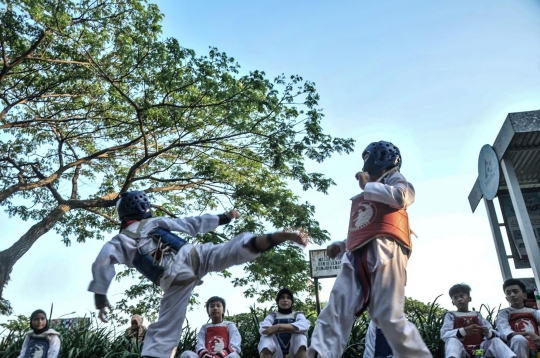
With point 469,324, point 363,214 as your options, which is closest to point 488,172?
point 469,324

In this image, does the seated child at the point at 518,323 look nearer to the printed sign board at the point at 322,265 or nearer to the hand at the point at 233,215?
the printed sign board at the point at 322,265

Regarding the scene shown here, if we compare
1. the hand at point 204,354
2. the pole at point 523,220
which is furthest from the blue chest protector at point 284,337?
the pole at point 523,220

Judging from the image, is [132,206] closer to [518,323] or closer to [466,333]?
[466,333]

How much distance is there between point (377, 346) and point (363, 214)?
2.33 meters

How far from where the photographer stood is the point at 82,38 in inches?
393

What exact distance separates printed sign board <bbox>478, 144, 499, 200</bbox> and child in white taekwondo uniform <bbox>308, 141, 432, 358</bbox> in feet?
23.7

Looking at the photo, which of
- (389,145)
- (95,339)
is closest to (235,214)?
(389,145)

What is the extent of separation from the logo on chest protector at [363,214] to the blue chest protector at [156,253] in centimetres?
136

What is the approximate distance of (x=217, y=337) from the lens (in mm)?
5602

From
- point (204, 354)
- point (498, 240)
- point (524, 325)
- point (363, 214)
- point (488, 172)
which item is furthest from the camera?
point (498, 240)

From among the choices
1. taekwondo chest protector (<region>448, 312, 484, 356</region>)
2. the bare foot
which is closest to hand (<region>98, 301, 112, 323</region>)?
the bare foot

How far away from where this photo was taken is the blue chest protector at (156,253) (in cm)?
329

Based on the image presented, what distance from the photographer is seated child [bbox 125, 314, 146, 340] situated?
6.51 metres

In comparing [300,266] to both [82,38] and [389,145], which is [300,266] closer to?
[82,38]
